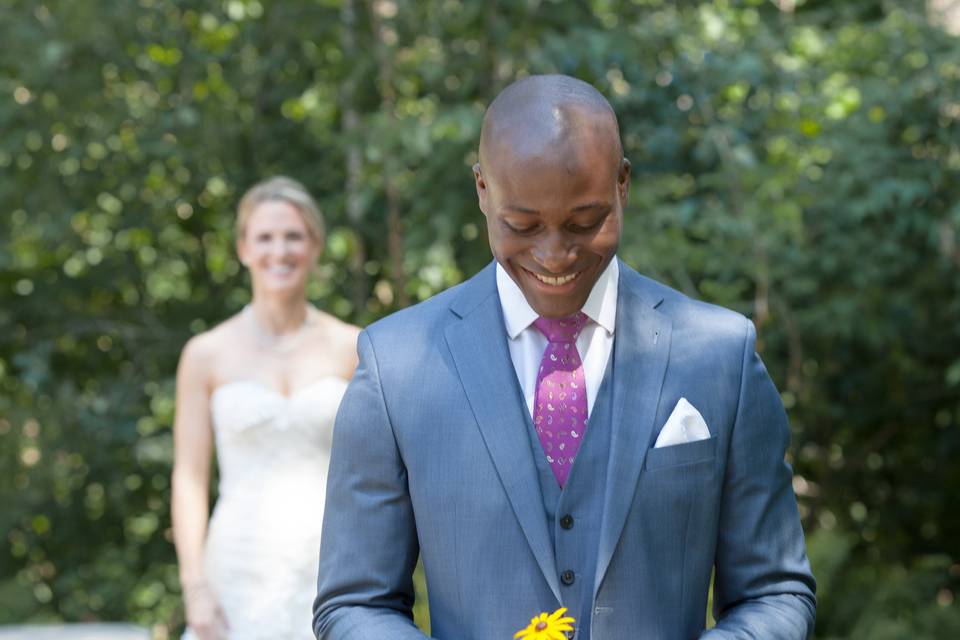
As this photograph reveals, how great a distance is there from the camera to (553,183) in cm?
182

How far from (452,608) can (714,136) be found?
417 centimetres

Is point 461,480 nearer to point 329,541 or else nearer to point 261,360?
point 329,541

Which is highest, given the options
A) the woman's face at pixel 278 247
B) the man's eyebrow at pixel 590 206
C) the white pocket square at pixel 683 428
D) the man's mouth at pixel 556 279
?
the man's eyebrow at pixel 590 206

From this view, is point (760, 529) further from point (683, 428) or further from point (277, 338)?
point (277, 338)

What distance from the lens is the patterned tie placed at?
1.98 m

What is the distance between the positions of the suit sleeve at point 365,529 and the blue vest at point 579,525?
222mm

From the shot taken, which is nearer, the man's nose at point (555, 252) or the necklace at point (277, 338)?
the man's nose at point (555, 252)

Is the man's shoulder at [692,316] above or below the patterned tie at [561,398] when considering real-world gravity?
above

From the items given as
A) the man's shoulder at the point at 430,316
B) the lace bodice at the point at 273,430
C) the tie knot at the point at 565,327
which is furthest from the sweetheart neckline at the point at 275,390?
the tie knot at the point at 565,327

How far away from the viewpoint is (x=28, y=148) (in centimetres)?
632

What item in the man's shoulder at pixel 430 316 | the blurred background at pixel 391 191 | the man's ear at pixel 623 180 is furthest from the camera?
the blurred background at pixel 391 191

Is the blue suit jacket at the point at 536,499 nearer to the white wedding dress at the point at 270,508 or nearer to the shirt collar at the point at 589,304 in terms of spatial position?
the shirt collar at the point at 589,304

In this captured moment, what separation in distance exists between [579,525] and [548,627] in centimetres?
15

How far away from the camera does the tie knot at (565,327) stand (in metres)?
2.02
